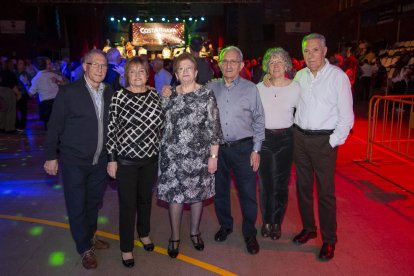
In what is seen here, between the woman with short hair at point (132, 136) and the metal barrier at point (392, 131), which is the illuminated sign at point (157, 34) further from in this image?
the woman with short hair at point (132, 136)

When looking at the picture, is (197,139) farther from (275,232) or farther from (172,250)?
(275,232)

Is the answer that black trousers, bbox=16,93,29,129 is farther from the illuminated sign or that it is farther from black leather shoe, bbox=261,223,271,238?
the illuminated sign

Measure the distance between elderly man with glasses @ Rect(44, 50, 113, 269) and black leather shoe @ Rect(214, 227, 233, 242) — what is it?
122cm

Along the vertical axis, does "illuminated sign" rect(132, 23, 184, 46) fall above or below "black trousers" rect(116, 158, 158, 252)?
above

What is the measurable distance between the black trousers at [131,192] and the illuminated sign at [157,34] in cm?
2775

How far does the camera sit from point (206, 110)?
3.52 m

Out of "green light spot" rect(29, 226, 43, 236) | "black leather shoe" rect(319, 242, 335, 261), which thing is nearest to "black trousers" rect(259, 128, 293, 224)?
"black leather shoe" rect(319, 242, 335, 261)

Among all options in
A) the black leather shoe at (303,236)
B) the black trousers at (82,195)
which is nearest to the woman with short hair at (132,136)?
the black trousers at (82,195)

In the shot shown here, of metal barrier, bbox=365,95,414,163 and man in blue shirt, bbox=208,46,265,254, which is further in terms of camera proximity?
metal barrier, bbox=365,95,414,163

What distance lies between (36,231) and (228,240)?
2034mm

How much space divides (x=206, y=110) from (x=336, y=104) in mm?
1096

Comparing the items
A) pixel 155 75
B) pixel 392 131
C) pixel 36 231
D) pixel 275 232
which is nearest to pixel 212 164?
pixel 275 232

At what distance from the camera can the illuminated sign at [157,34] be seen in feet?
99.1

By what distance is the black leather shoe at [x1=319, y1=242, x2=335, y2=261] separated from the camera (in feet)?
12.2
